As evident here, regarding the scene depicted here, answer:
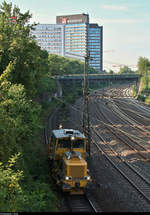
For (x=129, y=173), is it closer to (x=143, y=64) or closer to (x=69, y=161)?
(x=69, y=161)

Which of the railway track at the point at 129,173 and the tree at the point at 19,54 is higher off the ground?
the tree at the point at 19,54

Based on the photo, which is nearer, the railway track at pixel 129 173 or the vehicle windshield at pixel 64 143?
the vehicle windshield at pixel 64 143

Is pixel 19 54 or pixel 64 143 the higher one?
pixel 19 54

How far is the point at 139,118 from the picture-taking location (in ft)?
172

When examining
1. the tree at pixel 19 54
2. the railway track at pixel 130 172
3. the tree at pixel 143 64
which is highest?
the tree at pixel 143 64

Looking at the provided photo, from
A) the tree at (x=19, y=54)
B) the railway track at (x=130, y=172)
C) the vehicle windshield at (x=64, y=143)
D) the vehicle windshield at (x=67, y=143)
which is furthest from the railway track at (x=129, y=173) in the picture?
the tree at (x=19, y=54)

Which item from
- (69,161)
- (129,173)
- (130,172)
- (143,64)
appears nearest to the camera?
(69,161)

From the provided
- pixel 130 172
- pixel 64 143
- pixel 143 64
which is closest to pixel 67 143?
pixel 64 143

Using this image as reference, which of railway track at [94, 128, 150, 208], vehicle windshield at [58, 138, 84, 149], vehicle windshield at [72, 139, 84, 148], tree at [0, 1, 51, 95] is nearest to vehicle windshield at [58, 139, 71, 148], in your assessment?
vehicle windshield at [58, 138, 84, 149]

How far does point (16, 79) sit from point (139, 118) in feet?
103

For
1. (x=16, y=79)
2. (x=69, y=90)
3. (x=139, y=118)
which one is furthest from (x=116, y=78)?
(x=16, y=79)

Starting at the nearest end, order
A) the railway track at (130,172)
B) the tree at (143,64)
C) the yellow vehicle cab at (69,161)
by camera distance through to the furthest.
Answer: the yellow vehicle cab at (69,161), the railway track at (130,172), the tree at (143,64)

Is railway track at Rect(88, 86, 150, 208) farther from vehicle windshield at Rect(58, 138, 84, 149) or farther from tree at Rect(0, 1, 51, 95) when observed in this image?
tree at Rect(0, 1, 51, 95)

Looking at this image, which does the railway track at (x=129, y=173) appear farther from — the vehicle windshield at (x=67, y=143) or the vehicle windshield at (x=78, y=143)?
the vehicle windshield at (x=67, y=143)
